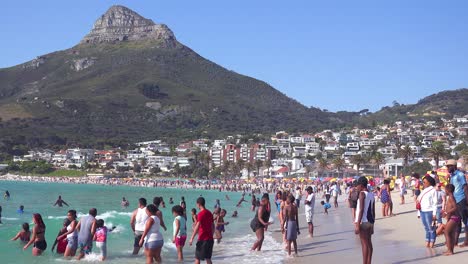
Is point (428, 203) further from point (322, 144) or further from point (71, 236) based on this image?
point (322, 144)

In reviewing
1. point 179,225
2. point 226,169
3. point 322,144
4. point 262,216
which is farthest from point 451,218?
point 322,144

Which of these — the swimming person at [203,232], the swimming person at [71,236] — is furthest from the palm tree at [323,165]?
the swimming person at [203,232]

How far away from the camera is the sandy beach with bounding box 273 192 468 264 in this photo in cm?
1084

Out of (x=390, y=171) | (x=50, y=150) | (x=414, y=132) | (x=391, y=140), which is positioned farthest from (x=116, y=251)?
(x=414, y=132)

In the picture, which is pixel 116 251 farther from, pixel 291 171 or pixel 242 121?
pixel 242 121

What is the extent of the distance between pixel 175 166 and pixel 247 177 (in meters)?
20.7

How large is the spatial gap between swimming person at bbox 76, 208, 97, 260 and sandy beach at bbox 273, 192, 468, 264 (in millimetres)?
4151

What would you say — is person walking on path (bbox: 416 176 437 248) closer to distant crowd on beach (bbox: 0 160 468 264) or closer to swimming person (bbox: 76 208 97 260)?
distant crowd on beach (bbox: 0 160 468 264)

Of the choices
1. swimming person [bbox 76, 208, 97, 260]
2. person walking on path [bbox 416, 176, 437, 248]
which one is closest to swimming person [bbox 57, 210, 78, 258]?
swimming person [bbox 76, 208, 97, 260]

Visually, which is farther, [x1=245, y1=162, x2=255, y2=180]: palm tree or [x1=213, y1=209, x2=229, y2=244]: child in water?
[x1=245, y1=162, x2=255, y2=180]: palm tree

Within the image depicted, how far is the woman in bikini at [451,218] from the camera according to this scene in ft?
33.0

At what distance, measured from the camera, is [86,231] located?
12.4m

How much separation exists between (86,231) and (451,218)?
7.23 m

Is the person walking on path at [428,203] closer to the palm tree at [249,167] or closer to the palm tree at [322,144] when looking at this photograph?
the palm tree at [249,167]
